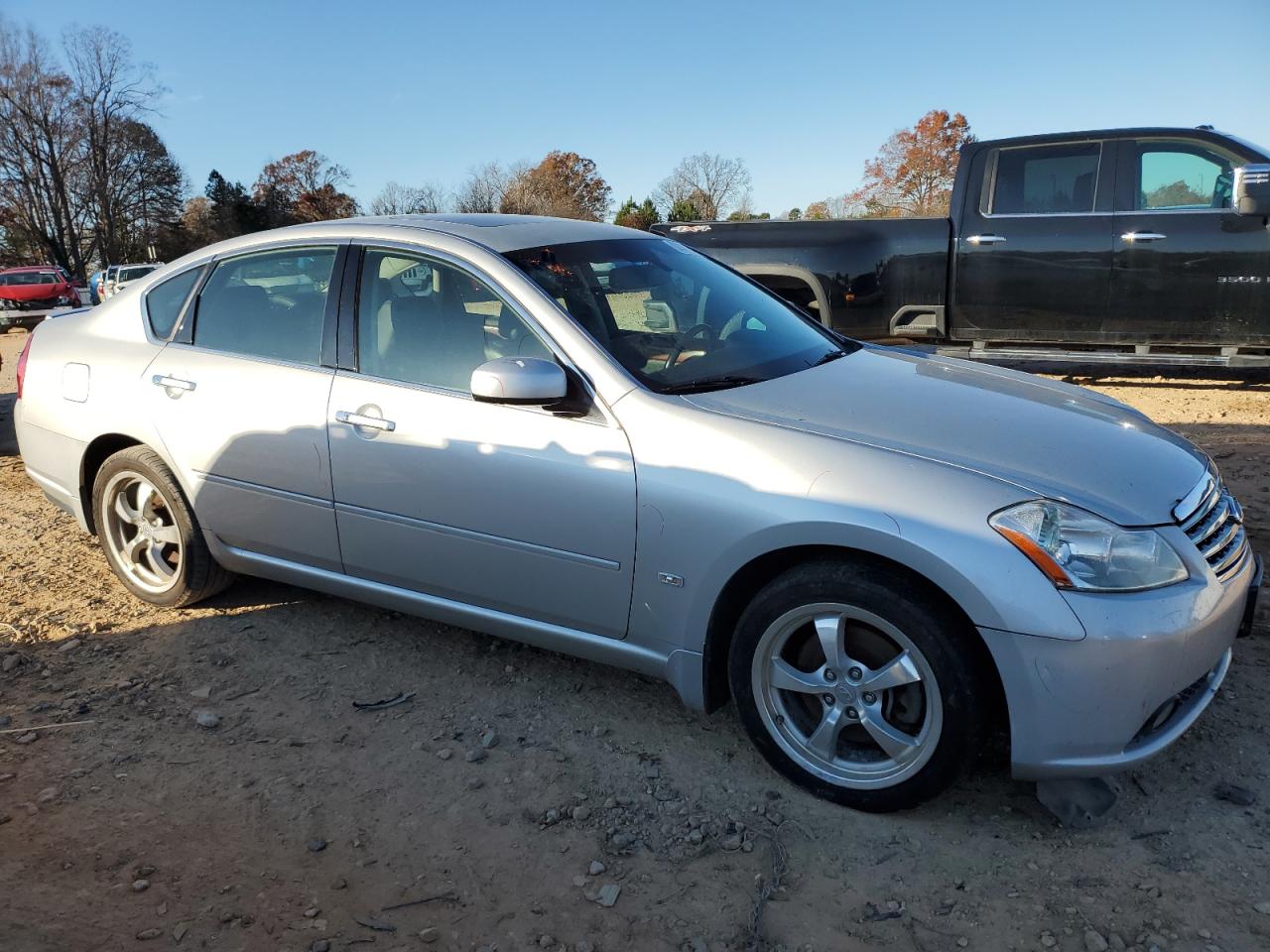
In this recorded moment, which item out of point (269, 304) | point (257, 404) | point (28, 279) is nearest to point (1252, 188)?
point (269, 304)

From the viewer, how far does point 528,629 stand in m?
3.31

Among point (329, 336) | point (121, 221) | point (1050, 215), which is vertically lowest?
point (329, 336)

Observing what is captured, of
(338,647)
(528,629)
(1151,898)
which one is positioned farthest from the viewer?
(338,647)

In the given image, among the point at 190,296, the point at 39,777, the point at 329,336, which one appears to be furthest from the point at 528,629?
the point at 190,296

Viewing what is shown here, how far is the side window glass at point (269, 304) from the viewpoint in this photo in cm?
374

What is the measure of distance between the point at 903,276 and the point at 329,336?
5835 mm

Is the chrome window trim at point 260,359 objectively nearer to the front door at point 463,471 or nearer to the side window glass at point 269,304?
the side window glass at point 269,304

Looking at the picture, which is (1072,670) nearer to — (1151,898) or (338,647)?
(1151,898)

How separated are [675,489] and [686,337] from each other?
859mm

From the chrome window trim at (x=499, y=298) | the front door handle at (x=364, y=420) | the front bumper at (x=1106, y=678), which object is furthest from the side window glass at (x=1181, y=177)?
the front door handle at (x=364, y=420)

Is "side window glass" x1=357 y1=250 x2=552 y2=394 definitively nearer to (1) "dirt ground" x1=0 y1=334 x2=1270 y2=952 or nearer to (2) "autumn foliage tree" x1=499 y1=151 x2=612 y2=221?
(1) "dirt ground" x1=0 y1=334 x2=1270 y2=952

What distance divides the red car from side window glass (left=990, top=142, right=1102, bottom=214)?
77.9 feet

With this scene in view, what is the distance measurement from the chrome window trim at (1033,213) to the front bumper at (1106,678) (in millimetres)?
6092

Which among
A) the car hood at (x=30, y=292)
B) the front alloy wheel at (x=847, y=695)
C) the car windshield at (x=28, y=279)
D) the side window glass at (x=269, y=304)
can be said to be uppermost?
the car windshield at (x=28, y=279)
